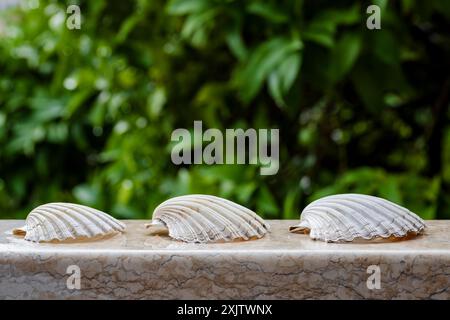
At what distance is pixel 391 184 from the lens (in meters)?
1.48

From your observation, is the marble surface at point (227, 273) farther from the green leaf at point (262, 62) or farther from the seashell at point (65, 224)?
the green leaf at point (262, 62)

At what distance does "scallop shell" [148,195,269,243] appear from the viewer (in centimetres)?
76

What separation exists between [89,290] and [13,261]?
3.3 inches

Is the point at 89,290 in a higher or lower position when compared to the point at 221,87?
lower

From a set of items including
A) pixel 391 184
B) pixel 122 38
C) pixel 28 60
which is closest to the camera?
pixel 391 184

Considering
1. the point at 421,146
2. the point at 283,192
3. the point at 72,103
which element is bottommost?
the point at 283,192

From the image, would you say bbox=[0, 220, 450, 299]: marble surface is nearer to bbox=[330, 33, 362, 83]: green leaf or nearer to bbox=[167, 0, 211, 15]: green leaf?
bbox=[330, 33, 362, 83]: green leaf

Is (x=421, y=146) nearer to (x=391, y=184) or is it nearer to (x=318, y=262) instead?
(x=391, y=184)

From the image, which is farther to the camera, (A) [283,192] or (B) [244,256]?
(A) [283,192]

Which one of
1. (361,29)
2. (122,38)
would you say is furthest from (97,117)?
(361,29)

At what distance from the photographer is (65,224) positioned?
0.76m

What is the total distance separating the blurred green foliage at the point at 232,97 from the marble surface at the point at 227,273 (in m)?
0.78

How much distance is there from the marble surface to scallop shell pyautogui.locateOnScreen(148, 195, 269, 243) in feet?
0.23

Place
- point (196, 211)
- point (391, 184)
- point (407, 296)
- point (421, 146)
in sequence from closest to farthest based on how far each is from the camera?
1. point (407, 296)
2. point (196, 211)
3. point (391, 184)
4. point (421, 146)
